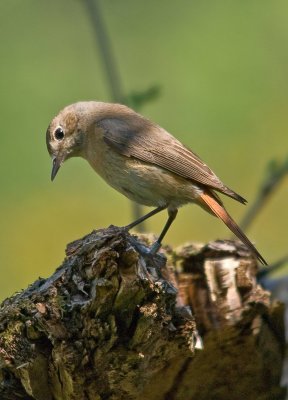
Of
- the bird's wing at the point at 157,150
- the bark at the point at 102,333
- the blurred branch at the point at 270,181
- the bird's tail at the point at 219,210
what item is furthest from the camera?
the blurred branch at the point at 270,181

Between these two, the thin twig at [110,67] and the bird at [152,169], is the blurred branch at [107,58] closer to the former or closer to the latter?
the thin twig at [110,67]

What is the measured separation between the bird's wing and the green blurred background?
1.83 m

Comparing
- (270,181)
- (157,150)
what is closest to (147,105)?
(270,181)

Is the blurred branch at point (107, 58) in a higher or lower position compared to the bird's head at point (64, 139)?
higher

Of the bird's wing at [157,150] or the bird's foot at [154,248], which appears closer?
the bird's foot at [154,248]

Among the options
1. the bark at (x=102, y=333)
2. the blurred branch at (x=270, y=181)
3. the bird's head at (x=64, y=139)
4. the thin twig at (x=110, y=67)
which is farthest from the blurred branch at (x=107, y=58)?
the bark at (x=102, y=333)

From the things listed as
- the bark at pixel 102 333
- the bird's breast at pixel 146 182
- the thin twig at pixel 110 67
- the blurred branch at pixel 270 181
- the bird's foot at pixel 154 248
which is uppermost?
the thin twig at pixel 110 67

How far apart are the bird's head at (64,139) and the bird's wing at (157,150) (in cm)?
32

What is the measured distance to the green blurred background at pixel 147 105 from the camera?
8.77 metres

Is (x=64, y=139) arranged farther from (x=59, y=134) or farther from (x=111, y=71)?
(x=111, y=71)

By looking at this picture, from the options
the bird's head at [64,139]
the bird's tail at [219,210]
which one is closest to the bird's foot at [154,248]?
the bird's tail at [219,210]

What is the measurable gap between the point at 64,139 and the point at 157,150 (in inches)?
31.4

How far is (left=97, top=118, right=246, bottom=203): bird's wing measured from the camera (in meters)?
5.88

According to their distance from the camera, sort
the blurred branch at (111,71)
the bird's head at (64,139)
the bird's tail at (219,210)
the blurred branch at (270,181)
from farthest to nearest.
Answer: the bird's head at (64,139) < the blurred branch at (111,71) < the blurred branch at (270,181) < the bird's tail at (219,210)
